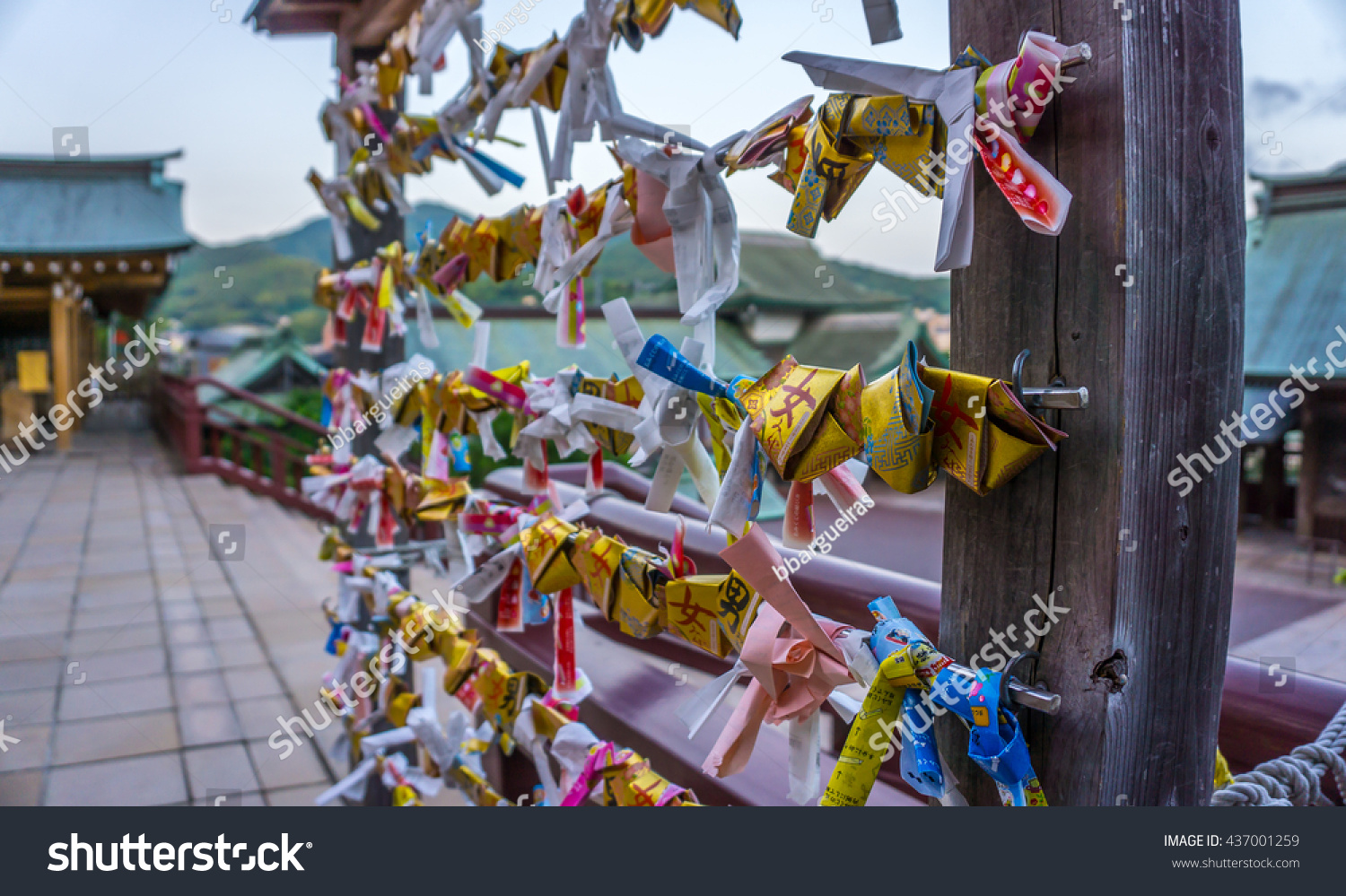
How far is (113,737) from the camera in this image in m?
1.60

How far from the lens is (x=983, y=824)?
362mm

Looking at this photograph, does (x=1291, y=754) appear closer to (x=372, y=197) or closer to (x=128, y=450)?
(x=372, y=197)

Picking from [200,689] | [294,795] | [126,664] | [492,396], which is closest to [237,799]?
[294,795]

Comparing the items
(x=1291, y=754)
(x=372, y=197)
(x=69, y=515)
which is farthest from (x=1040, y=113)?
(x=69, y=515)

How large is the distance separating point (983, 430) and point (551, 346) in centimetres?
152

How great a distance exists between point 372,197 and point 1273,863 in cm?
104

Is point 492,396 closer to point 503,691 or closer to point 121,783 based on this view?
point 503,691

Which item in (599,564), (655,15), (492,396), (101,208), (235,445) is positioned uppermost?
(101,208)

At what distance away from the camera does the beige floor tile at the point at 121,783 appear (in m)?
1.36

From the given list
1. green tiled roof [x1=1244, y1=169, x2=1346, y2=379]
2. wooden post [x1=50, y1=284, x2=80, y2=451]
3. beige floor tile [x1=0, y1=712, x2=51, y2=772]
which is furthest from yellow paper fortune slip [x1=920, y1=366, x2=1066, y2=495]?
wooden post [x1=50, y1=284, x2=80, y2=451]

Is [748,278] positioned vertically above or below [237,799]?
above

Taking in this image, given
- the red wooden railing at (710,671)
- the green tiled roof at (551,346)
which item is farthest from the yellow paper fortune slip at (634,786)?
the green tiled roof at (551,346)

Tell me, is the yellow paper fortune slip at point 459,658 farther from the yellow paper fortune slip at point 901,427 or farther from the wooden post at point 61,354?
the wooden post at point 61,354

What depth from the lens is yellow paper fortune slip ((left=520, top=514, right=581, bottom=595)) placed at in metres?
0.58
